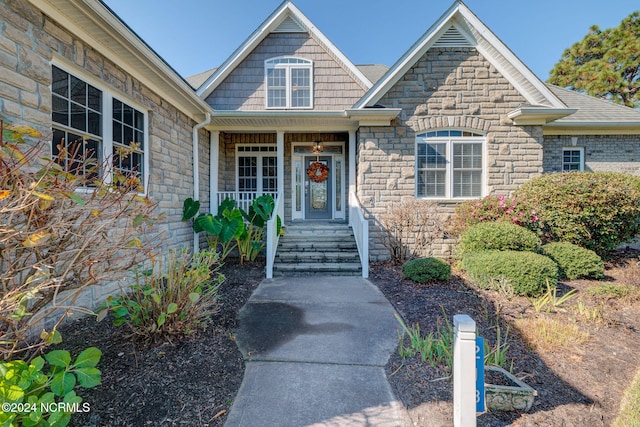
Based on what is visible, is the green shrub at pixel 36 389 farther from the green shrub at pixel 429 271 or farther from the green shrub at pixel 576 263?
the green shrub at pixel 576 263

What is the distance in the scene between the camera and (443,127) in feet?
23.4

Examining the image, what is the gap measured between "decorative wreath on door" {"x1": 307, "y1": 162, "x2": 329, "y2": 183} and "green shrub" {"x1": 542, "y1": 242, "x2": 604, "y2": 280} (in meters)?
5.87

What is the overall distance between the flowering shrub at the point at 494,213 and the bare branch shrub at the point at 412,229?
1.40ft

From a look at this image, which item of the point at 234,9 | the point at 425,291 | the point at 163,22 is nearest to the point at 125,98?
the point at 163,22

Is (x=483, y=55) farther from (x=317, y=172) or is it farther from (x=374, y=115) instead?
(x=317, y=172)

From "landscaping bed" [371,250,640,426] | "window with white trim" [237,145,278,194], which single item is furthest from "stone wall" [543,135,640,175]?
"window with white trim" [237,145,278,194]

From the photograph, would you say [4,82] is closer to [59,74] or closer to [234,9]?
[59,74]

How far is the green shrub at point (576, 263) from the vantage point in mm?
5316

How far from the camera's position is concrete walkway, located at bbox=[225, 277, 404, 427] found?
7.23ft

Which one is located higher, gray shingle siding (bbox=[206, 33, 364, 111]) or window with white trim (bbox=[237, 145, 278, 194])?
gray shingle siding (bbox=[206, 33, 364, 111])

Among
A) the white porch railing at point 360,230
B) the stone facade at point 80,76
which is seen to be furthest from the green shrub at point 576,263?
the stone facade at point 80,76

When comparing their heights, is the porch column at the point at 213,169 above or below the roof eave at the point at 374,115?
below

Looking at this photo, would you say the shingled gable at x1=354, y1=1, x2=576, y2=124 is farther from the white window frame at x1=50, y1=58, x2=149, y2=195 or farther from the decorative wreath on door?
the white window frame at x1=50, y1=58, x2=149, y2=195

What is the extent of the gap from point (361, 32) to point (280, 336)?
12.5 metres
